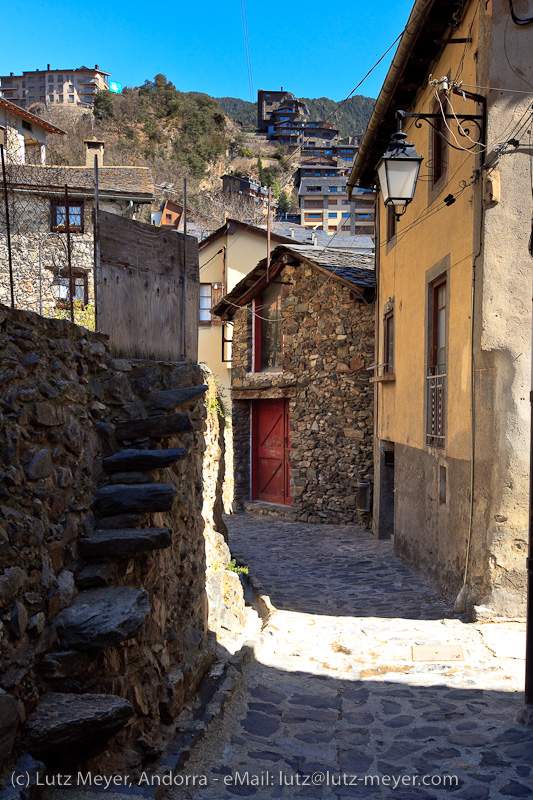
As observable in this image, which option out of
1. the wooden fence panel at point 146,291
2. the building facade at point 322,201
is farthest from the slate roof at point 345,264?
the building facade at point 322,201

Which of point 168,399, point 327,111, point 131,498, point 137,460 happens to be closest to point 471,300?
point 168,399

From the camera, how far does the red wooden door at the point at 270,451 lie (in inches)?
626

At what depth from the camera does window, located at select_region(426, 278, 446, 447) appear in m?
7.82

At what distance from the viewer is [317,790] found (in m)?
3.71

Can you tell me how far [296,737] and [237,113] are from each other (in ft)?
329

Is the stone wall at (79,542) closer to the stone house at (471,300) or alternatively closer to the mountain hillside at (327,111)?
the stone house at (471,300)

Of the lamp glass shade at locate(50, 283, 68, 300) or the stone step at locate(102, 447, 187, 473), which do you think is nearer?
the stone step at locate(102, 447, 187, 473)

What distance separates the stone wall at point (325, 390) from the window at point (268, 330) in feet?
2.45

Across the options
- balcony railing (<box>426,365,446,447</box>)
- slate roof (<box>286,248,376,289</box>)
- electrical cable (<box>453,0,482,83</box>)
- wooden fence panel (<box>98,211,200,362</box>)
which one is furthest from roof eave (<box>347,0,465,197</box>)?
wooden fence panel (<box>98,211,200,362</box>)

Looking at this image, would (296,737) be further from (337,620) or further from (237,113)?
(237,113)

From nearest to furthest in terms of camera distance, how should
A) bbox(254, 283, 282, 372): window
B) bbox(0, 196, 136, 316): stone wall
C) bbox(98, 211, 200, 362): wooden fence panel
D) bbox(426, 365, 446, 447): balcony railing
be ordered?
A: 1. bbox(98, 211, 200, 362): wooden fence panel
2. bbox(426, 365, 446, 447): balcony railing
3. bbox(0, 196, 136, 316): stone wall
4. bbox(254, 283, 282, 372): window

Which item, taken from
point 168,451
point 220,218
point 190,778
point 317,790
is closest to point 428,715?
point 317,790

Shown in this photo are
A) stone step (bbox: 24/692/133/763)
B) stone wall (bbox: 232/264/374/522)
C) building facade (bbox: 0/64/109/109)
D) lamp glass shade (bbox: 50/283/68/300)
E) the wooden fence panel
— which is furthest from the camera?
building facade (bbox: 0/64/109/109)

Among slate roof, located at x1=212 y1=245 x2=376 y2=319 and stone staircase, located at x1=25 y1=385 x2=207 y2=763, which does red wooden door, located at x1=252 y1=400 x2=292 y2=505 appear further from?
stone staircase, located at x1=25 y1=385 x2=207 y2=763
